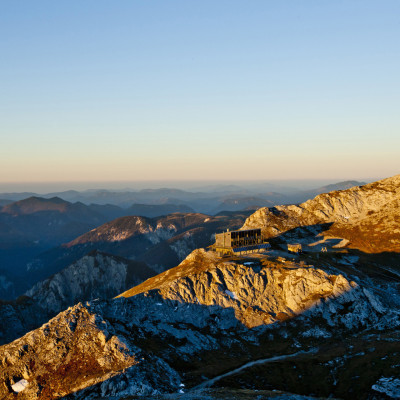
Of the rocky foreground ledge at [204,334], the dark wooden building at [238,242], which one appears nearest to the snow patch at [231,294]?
the rocky foreground ledge at [204,334]

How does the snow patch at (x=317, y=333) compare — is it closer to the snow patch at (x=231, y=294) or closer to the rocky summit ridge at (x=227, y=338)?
the rocky summit ridge at (x=227, y=338)

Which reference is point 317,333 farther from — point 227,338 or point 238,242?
point 238,242

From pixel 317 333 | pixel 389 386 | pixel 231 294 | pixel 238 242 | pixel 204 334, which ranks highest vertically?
pixel 238 242

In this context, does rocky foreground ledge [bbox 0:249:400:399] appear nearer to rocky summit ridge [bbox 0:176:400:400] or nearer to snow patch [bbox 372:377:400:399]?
rocky summit ridge [bbox 0:176:400:400]

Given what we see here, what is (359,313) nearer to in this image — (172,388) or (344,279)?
(344,279)

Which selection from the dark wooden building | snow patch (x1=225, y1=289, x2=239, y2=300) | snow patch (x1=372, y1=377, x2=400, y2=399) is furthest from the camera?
the dark wooden building

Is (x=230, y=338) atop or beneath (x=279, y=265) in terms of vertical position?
beneath

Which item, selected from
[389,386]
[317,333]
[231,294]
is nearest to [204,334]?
[231,294]

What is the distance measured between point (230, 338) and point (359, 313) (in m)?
47.7

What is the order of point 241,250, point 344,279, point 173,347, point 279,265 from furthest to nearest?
point 241,250, point 279,265, point 344,279, point 173,347

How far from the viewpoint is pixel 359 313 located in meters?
125

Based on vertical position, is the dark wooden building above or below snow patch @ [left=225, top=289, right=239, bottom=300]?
above

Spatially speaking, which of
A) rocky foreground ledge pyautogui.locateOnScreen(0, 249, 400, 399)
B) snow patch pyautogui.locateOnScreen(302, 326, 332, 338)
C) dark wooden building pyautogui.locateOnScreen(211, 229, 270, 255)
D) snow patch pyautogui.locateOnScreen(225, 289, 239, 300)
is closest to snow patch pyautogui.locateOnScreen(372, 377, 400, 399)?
rocky foreground ledge pyautogui.locateOnScreen(0, 249, 400, 399)

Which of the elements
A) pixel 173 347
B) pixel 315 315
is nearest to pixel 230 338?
pixel 173 347
